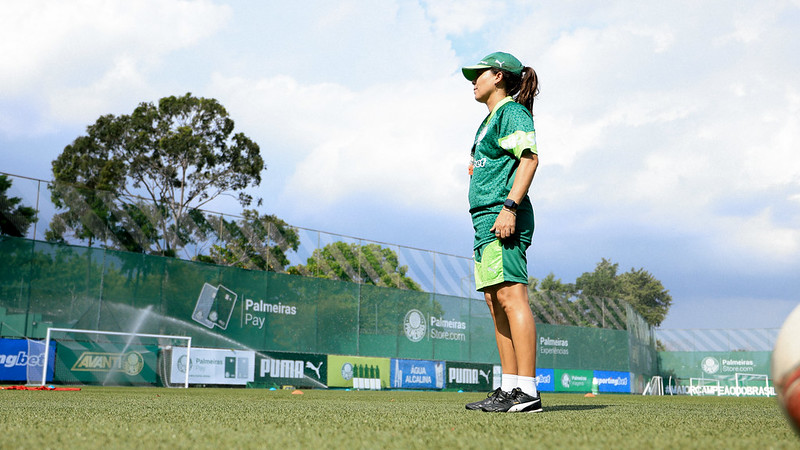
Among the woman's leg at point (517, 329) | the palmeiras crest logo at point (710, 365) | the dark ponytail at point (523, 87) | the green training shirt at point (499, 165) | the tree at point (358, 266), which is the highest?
the tree at point (358, 266)

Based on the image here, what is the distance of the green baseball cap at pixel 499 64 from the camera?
375 centimetres

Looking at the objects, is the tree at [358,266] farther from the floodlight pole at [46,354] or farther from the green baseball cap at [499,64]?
the green baseball cap at [499,64]

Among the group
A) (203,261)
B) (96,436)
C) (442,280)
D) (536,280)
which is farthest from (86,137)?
(536,280)

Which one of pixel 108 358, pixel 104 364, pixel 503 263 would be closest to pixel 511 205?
pixel 503 263

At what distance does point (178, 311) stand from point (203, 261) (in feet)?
4.61

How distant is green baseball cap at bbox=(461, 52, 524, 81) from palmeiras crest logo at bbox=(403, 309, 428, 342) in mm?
17563

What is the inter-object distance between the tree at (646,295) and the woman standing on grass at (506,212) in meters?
63.2

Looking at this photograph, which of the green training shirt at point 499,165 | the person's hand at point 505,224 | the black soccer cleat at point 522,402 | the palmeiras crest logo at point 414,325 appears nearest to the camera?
the black soccer cleat at point 522,402

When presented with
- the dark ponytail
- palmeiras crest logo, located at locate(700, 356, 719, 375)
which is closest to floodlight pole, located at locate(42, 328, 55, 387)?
the dark ponytail

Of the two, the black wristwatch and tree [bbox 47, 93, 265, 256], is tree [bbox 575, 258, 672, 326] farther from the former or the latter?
the black wristwatch

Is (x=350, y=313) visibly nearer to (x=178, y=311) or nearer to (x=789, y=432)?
Result: (x=178, y=311)

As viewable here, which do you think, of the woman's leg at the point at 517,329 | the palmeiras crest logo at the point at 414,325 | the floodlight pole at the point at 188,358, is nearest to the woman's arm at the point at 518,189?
the woman's leg at the point at 517,329

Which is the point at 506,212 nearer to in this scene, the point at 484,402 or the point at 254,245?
the point at 484,402

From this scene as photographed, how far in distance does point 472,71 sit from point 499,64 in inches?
5.8
